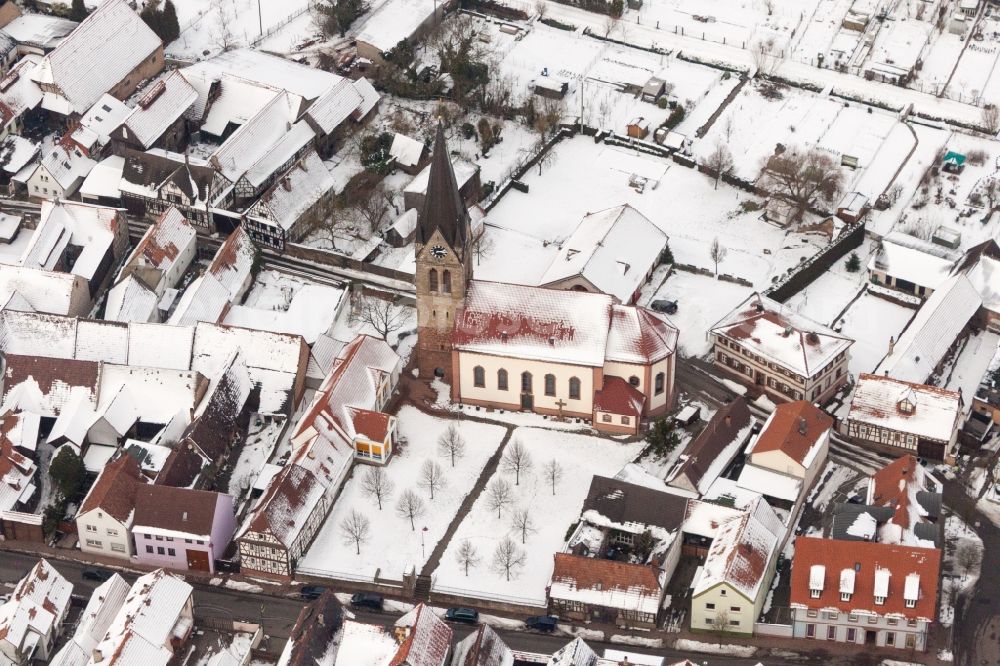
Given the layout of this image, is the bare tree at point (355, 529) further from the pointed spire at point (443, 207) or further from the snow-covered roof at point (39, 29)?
the snow-covered roof at point (39, 29)

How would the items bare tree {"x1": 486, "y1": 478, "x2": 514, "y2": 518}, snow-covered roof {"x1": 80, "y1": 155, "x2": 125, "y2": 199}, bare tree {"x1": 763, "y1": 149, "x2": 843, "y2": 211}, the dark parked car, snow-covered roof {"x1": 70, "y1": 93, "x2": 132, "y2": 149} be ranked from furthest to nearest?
snow-covered roof {"x1": 70, "y1": 93, "x2": 132, "y2": 149} → snow-covered roof {"x1": 80, "y1": 155, "x2": 125, "y2": 199} → bare tree {"x1": 763, "y1": 149, "x2": 843, "y2": 211} → bare tree {"x1": 486, "y1": 478, "x2": 514, "y2": 518} → the dark parked car

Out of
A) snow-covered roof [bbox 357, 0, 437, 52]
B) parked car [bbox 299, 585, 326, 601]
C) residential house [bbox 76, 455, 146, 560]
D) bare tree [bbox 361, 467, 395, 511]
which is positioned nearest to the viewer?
parked car [bbox 299, 585, 326, 601]

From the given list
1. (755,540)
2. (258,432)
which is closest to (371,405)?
(258,432)

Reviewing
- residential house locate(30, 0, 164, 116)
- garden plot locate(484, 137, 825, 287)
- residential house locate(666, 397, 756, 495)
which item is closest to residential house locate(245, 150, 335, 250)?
garden plot locate(484, 137, 825, 287)

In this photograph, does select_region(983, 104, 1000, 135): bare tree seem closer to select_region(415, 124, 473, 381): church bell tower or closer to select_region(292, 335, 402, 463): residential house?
select_region(415, 124, 473, 381): church bell tower

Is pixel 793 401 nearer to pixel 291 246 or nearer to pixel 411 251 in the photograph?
pixel 411 251

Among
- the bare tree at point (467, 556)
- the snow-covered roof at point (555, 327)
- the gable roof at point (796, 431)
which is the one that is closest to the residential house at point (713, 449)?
the gable roof at point (796, 431)
